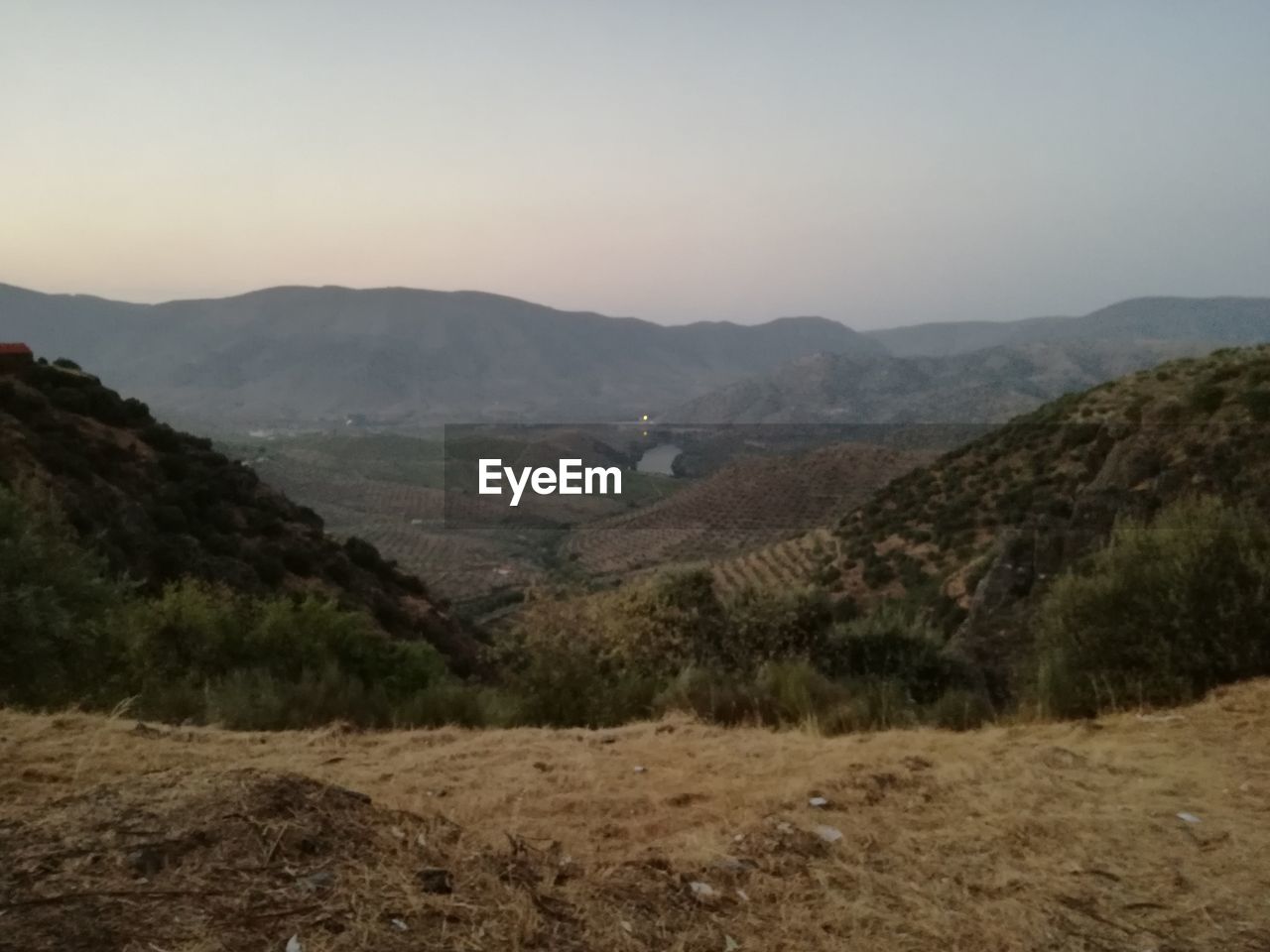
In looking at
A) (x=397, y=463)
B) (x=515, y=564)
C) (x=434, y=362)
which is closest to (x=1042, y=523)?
(x=515, y=564)

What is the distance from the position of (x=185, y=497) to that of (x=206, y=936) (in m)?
28.6

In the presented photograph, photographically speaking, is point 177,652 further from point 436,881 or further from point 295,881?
point 436,881

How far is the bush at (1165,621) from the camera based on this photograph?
10602mm

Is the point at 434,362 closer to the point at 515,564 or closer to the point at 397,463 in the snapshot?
the point at 397,463

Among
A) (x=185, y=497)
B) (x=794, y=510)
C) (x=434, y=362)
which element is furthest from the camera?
(x=434, y=362)

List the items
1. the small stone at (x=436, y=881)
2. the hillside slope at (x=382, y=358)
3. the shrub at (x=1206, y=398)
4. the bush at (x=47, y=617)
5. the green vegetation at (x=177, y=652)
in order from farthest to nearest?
the hillside slope at (x=382, y=358), the shrub at (x=1206, y=398), the green vegetation at (x=177, y=652), the bush at (x=47, y=617), the small stone at (x=436, y=881)

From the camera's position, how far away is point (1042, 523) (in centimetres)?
2152

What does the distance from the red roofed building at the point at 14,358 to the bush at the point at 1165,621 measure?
31976 millimetres

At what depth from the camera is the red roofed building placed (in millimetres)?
32719

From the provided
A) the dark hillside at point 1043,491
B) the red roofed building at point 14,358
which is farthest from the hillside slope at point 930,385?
the red roofed building at point 14,358

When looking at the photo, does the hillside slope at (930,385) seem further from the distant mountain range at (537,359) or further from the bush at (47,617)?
the bush at (47,617)

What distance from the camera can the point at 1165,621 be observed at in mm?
10906
